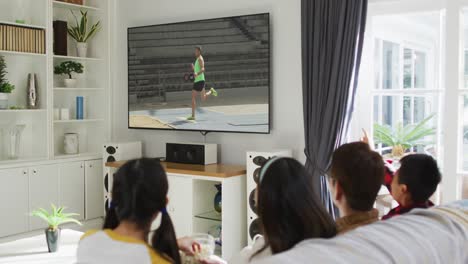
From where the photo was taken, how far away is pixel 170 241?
191cm

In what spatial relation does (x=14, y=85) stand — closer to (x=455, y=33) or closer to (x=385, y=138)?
(x=385, y=138)

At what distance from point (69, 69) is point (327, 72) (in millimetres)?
2738

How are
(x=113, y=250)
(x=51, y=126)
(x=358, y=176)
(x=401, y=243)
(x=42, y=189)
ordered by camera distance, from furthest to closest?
(x=51, y=126)
(x=42, y=189)
(x=358, y=176)
(x=113, y=250)
(x=401, y=243)

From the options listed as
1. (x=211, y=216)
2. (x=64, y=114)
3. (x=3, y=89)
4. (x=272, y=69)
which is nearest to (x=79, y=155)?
(x=64, y=114)

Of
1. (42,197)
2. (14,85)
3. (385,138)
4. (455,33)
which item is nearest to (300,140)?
(385,138)

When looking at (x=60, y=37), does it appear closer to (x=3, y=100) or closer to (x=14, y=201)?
(x=3, y=100)

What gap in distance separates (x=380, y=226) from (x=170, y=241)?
29.6 inches

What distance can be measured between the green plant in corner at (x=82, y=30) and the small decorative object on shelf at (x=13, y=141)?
1.11 meters

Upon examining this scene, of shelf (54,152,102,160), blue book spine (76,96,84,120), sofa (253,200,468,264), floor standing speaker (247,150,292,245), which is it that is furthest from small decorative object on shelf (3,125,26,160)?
sofa (253,200,468,264)

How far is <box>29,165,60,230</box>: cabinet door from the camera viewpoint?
17.8 ft

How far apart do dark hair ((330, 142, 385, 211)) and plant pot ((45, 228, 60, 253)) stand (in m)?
1.97

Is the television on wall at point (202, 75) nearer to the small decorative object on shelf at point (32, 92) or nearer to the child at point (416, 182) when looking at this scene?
the small decorative object on shelf at point (32, 92)

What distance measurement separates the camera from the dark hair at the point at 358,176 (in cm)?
208

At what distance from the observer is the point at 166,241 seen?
1901 millimetres
